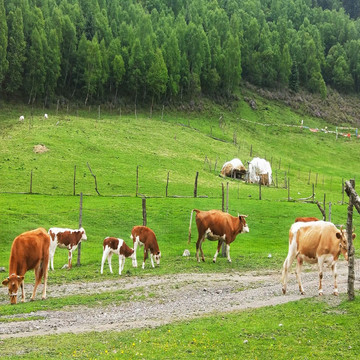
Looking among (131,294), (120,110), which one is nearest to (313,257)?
(131,294)

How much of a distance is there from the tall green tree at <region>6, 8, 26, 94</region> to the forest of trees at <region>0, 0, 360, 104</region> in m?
0.16

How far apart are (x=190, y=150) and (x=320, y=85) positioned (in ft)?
238

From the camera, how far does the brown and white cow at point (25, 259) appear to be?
60.1 feet

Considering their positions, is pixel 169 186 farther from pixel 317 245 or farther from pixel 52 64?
pixel 52 64

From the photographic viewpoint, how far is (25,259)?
62.4 ft

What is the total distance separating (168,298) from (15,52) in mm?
79737

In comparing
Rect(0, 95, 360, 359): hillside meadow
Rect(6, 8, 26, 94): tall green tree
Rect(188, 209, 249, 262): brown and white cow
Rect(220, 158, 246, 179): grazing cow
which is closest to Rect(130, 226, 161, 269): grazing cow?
Rect(0, 95, 360, 359): hillside meadow

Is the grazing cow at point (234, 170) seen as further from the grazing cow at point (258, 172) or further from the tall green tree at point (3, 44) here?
the tall green tree at point (3, 44)

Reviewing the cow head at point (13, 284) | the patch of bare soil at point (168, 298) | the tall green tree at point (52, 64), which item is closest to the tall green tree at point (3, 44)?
the tall green tree at point (52, 64)

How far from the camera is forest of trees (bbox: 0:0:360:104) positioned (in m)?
91.2

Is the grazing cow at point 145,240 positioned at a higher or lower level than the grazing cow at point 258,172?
lower

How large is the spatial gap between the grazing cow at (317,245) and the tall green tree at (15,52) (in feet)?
250

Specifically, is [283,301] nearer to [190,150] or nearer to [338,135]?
[190,150]

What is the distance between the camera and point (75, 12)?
111438 mm
